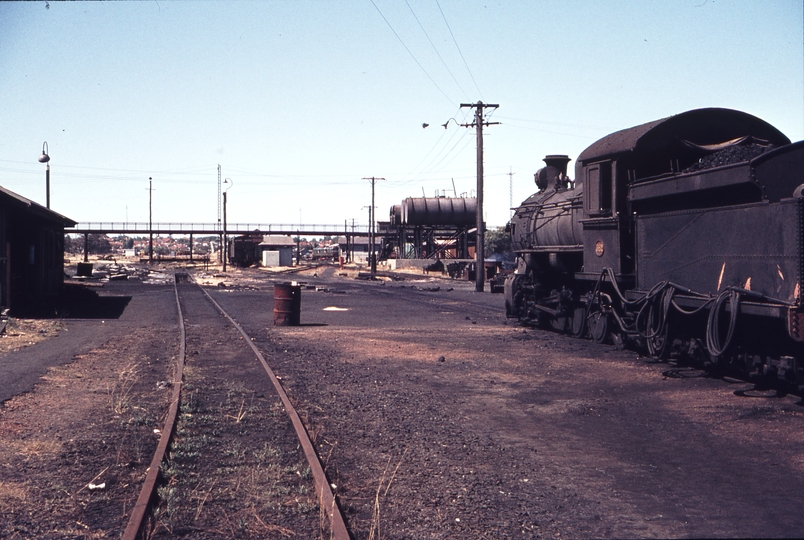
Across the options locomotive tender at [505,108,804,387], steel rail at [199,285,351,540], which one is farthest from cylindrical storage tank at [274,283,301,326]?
steel rail at [199,285,351,540]

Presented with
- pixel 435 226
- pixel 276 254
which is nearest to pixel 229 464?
pixel 435 226

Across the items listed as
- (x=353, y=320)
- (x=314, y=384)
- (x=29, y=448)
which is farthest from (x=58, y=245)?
(x=29, y=448)

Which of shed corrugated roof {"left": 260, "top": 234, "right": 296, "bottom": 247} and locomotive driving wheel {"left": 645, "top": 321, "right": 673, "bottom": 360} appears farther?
shed corrugated roof {"left": 260, "top": 234, "right": 296, "bottom": 247}

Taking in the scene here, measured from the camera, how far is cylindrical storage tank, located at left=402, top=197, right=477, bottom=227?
6619 centimetres

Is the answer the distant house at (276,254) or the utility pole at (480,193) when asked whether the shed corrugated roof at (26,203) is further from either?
the distant house at (276,254)

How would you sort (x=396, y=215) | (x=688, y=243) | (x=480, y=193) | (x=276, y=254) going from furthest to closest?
1. (x=276, y=254)
2. (x=396, y=215)
3. (x=480, y=193)
4. (x=688, y=243)

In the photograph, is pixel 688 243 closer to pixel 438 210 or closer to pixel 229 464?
pixel 229 464

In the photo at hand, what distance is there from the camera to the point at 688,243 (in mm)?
10359

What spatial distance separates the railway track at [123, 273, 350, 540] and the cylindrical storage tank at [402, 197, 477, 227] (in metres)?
55.8

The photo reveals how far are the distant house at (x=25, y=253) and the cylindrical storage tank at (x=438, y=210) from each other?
40.9m

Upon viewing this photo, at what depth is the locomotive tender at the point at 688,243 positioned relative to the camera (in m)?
8.55

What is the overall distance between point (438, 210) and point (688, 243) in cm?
5606

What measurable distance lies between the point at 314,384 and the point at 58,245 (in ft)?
75.3

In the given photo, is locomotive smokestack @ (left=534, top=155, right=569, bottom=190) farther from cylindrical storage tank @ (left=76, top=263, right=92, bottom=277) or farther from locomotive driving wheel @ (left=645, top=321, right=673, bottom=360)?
cylindrical storage tank @ (left=76, top=263, right=92, bottom=277)
